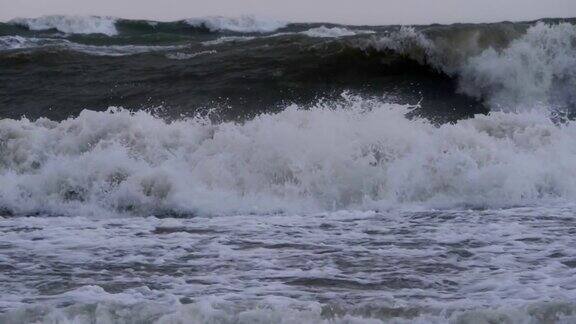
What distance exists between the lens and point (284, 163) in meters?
9.71

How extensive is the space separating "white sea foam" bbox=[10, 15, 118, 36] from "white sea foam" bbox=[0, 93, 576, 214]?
12761 millimetres

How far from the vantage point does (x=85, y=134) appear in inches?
410

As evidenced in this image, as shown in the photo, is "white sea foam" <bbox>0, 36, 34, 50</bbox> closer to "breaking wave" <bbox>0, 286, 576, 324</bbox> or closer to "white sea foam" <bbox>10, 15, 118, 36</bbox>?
"white sea foam" <bbox>10, 15, 118, 36</bbox>

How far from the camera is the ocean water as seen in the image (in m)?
5.48


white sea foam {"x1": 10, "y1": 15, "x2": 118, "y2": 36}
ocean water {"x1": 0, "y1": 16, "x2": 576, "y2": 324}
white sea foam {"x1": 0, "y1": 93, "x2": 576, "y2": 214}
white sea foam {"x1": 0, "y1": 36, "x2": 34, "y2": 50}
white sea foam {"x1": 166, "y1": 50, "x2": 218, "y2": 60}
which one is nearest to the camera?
ocean water {"x1": 0, "y1": 16, "x2": 576, "y2": 324}

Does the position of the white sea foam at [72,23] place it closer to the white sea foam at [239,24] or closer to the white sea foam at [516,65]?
the white sea foam at [239,24]

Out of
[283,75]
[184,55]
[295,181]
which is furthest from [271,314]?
[184,55]

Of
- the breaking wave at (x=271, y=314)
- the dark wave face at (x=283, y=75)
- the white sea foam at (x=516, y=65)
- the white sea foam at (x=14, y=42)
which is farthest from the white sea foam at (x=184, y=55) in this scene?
the breaking wave at (x=271, y=314)

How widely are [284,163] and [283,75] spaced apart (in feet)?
15.7

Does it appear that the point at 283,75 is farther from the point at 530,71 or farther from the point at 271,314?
the point at 271,314

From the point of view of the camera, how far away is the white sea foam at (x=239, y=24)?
23891 mm

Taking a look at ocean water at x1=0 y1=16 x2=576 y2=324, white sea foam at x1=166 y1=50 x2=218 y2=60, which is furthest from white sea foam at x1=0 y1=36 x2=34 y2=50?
white sea foam at x1=166 y1=50 x2=218 y2=60

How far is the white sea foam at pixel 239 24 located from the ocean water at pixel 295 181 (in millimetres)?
5741

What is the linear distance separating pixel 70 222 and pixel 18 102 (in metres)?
6.41
